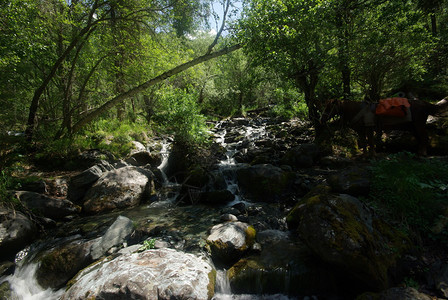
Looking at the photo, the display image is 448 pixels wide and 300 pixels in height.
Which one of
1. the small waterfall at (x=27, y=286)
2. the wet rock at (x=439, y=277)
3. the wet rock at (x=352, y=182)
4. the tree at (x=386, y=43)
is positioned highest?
the tree at (x=386, y=43)

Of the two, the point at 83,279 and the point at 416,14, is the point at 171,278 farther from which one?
the point at 416,14

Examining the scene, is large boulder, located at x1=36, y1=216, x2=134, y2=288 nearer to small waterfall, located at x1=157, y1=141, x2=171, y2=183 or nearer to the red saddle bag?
small waterfall, located at x1=157, y1=141, x2=171, y2=183

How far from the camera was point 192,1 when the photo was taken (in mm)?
8016

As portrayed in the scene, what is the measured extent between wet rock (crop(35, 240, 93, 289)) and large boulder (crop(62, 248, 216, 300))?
0.60 m

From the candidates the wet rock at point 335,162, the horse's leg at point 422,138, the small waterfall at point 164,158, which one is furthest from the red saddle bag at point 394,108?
the small waterfall at point 164,158

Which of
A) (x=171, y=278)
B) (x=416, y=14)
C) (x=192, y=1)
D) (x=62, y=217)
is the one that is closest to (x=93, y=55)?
(x=192, y=1)

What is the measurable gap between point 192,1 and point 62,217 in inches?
359

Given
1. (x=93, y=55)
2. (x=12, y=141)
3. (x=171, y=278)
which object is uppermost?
(x=93, y=55)

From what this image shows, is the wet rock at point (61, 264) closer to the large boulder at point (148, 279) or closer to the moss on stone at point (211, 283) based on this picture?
the large boulder at point (148, 279)

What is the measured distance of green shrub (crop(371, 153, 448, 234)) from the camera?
3428 mm

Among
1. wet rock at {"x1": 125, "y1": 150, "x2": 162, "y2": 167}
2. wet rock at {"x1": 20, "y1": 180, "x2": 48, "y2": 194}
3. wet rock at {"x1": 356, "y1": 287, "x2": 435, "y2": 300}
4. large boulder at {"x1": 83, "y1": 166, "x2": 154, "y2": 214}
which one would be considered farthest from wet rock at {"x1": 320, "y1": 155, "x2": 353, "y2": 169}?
wet rock at {"x1": 20, "y1": 180, "x2": 48, "y2": 194}

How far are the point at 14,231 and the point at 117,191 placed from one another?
259 centimetres

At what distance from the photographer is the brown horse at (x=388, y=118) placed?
255 inches

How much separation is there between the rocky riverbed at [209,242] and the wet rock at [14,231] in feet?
0.08
